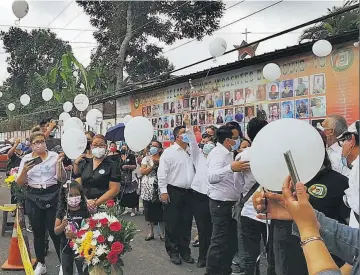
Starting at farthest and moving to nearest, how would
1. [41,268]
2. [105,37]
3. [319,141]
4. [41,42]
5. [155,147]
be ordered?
[41,42], [105,37], [155,147], [41,268], [319,141]

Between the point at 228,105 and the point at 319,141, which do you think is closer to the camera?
the point at 319,141

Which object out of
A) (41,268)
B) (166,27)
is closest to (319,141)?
(41,268)

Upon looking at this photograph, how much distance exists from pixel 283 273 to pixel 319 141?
1.56 m

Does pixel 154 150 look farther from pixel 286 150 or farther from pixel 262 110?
pixel 286 150

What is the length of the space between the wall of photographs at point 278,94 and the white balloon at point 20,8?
14.6 ft

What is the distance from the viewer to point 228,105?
33.6ft

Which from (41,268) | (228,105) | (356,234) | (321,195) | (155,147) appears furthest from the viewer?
(228,105)

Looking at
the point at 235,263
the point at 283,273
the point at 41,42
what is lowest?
the point at 235,263

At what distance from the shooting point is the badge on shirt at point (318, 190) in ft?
10.2

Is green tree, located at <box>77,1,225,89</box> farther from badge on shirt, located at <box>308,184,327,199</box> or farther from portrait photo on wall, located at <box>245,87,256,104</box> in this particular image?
badge on shirt, located at <box>308,184,327,199</box>

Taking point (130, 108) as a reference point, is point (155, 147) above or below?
below

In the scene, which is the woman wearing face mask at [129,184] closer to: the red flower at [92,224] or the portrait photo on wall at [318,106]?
the portrait photo on wall at [318,106]

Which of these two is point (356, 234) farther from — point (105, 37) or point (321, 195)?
point (105, 37)

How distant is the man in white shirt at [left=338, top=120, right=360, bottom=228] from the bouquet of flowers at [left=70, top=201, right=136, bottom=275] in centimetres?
198
